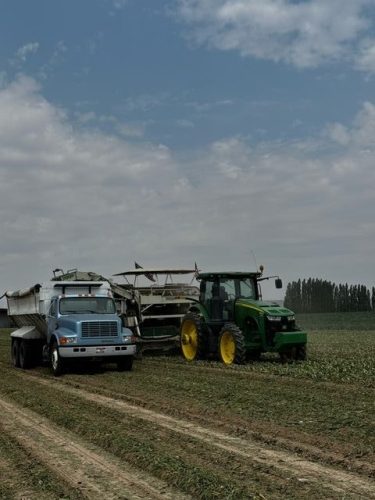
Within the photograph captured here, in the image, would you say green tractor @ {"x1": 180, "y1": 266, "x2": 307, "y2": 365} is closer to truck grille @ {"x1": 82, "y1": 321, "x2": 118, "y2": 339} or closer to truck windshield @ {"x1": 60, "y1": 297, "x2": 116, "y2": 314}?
truck windshield @ {"x1": 60, "y1": 297, "x2": 116, "y2": 314}

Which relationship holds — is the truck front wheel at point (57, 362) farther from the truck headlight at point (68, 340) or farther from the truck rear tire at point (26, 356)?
the truck rear tire at point (26, 356)

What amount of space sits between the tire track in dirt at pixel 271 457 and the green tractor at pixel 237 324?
20.5ft

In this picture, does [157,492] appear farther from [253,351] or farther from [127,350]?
[253,351]

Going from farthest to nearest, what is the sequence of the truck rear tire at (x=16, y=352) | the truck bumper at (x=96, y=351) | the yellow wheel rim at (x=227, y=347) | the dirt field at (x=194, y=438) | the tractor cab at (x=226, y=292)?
the truck rear tire at (x=16, y=352)
the tractor cab at (x=226, y=292)
the yellow wheel rim at (x=227, y=347)
the truck bumper at (x=96, y=351)
the dirt field at (x=194, y=438)

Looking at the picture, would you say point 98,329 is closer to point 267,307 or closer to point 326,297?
point 267,307

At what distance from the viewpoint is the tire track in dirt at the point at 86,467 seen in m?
5.60

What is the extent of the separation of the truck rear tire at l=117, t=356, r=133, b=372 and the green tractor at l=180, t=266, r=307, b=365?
2.27m

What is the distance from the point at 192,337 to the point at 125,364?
2.70 m

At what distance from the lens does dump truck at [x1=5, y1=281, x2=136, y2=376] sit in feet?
50.2

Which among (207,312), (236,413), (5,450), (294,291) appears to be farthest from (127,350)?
(294,291)

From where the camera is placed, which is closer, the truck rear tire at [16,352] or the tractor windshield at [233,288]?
the tractor windshield at [233,288]

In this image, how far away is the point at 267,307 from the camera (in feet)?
52.3

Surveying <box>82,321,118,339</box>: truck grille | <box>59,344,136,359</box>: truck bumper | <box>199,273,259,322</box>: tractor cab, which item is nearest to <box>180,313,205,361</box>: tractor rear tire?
<box>199,273,259,322</box>: tractor cab

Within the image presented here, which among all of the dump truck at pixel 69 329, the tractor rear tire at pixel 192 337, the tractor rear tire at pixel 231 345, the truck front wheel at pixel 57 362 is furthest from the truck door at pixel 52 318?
the tractor rear tire at pixel 231 345
